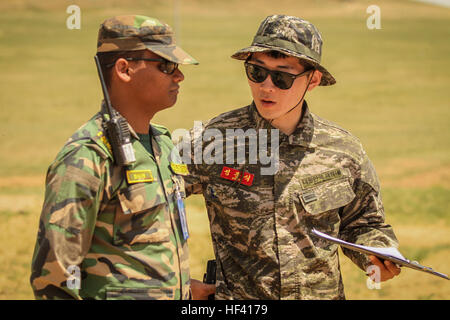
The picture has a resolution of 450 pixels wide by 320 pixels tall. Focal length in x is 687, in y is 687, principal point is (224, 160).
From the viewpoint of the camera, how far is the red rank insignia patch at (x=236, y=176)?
4047 mm

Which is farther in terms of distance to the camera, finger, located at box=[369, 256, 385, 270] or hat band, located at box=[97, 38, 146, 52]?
finger, located at box=[369, 256, 385, 270]

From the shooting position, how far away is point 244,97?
30.7 meters

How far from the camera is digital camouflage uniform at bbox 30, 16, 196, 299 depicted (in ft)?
9.62

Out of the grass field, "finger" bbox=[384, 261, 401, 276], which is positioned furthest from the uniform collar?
the grass field

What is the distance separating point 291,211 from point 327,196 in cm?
23

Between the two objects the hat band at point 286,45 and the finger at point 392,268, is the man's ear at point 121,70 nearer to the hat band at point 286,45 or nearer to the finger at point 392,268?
the hat band at point 286,45

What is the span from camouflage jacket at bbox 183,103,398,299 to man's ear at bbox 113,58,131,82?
101cm

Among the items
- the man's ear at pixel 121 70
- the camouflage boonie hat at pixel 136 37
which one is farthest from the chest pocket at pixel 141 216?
the camouflage boonie hat at pixel 136 37

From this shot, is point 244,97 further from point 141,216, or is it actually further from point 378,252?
point 141,216

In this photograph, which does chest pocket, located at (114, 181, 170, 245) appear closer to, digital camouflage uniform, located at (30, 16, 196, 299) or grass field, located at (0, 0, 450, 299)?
digital camouflage uniform, located at (30, 16, 196, 299)

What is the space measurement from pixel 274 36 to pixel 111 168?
4.75 feet

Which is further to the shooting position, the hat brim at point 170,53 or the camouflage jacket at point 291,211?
the camouflage jacket at point 291,211

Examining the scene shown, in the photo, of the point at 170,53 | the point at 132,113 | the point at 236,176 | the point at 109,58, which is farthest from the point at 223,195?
the point at 109,58

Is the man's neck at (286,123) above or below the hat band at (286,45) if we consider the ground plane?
below
